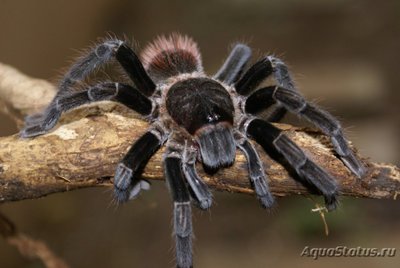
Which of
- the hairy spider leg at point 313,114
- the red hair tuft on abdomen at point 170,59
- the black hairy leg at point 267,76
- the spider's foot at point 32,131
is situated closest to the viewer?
the hairy spider leg at point 313,114

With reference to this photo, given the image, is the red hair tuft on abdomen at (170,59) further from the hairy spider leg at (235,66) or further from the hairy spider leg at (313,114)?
the hairy spider leg at (313,114)

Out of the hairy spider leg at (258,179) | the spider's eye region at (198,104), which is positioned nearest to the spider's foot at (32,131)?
the spider's eye region at (198,104)

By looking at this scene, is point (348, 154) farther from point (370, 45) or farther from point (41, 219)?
point (370, 45)

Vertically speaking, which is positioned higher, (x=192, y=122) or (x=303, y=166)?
(x=192, y=122)

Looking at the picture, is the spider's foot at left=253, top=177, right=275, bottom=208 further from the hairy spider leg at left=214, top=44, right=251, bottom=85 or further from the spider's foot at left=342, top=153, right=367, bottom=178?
the hairy spider leg at left=214, top=44, right=251, bottom=85

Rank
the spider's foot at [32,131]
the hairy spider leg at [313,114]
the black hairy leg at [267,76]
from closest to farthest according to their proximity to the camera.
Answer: the hairy spider leg at [313,114] → the spider's foot at [32,131] → the black hairy leg at [267,76]

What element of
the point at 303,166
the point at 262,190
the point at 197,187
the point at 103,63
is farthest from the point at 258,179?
the point at 103,63

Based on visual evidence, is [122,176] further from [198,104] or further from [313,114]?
[313,114]
